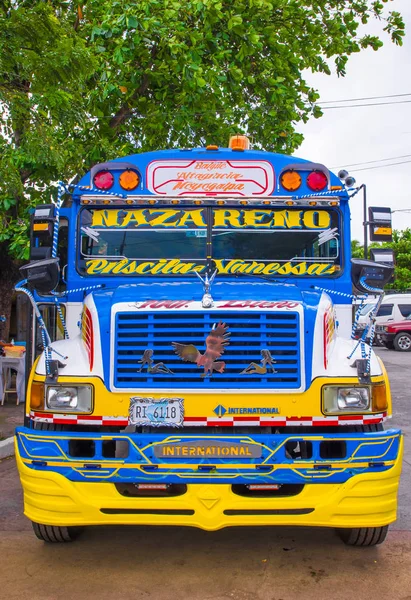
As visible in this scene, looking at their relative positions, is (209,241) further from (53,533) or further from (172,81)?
(172,81)

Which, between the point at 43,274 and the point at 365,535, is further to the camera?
the point at 43,274

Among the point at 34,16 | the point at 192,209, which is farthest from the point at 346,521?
the point at 34,16

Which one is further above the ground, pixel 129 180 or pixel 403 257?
pixel 403 257

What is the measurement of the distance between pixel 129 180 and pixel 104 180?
0.20 m

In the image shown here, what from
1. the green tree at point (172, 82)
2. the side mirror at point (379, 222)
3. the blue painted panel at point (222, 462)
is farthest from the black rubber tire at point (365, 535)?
the green tree at point (172, 82)

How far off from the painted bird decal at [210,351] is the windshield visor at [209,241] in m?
1.15

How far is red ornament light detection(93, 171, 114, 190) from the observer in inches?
202

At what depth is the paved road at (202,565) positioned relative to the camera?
11.9 feet

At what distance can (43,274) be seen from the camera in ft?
15.0

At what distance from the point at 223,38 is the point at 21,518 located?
26.2ft

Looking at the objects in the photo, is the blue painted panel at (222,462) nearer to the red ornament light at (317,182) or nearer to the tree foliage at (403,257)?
the red ornament light at (317,182)

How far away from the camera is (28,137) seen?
6520mm

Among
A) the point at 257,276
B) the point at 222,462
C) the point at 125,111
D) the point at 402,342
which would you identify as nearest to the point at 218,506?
the point at 222,462

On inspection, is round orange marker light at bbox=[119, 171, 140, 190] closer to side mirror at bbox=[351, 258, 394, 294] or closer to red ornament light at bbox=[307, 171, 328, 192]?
red ornament light at bbox=[307, 171, 328, 192]
